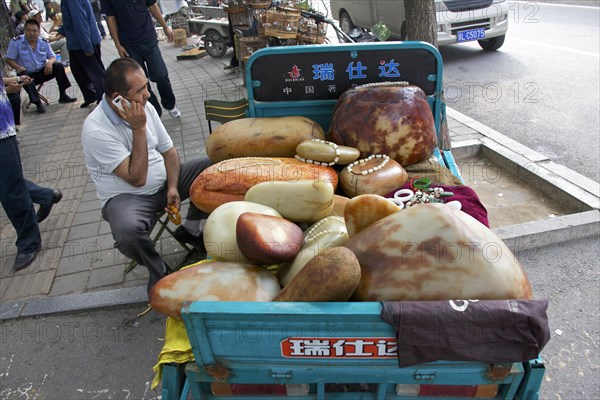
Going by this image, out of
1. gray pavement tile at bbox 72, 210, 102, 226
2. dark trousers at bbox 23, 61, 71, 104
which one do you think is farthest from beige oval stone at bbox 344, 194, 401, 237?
dark trousers at bbox 23, 61, 71, 104

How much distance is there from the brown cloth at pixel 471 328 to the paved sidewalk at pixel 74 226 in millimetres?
2153

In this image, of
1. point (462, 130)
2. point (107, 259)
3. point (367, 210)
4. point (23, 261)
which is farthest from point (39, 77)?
point (367, 210)

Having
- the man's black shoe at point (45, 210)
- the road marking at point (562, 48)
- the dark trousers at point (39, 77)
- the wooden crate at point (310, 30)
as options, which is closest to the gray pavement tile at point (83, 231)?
the man's black shoe at point (45, 210)

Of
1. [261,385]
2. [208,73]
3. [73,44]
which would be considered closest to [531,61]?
[208,73]

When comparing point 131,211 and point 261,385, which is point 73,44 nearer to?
point 131,211

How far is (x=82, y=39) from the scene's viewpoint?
591 cm

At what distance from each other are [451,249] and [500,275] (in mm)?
159

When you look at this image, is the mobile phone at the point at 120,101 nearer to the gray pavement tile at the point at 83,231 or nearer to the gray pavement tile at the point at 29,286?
the gray pavement tile at the point at 29,286

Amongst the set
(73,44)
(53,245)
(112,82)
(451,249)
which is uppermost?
(73,44)

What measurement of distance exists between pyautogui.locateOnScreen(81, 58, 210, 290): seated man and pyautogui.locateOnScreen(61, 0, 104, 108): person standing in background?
13.3 ft

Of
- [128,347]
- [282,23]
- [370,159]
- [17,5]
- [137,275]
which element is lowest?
[128,347]

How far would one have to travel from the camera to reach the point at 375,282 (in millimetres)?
1346

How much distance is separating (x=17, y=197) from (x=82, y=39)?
360cm

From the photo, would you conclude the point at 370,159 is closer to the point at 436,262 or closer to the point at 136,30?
the point at 436,262
